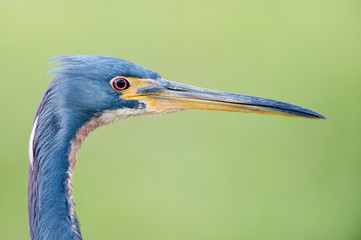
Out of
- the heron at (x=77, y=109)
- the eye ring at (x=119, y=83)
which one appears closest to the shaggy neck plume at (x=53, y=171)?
the heron at (x=77, y=109)

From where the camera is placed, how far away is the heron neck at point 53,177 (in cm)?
117

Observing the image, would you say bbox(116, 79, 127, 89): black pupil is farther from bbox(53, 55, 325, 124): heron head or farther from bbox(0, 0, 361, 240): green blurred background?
bbox(0, 0, 361, 240): green blurred background

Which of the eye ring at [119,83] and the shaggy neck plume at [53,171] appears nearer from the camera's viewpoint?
the shaggy neck plume at [53,171]

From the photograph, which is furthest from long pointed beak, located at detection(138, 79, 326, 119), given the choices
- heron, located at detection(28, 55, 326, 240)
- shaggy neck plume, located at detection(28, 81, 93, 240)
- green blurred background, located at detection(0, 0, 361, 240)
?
green blurred background, located at detection(0, 0, 361, 240)

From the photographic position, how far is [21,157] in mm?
2842

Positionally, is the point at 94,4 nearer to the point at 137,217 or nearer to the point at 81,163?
the point at 81,163

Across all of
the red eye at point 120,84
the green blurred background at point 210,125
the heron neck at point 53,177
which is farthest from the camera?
the green blurred background at point 210,125

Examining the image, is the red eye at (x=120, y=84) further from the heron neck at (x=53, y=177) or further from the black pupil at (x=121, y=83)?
the heron neck at (x=53, y=177)

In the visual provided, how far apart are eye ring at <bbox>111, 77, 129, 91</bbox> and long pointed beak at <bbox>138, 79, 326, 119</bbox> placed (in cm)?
4

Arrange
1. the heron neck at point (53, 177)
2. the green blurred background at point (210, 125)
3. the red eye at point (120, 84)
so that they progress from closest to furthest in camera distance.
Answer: the heron neck at point (53, 177), the red eye at point (120, 84), the green blurred background at point (210, 125)

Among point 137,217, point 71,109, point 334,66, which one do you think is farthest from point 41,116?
point 334,66

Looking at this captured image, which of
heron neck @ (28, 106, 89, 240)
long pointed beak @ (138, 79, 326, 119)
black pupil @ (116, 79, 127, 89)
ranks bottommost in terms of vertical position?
heron neck @ (28, 106, 89, 240)

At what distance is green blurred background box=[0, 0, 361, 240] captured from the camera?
9.21 feet

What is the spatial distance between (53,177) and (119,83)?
0.30 meters
